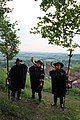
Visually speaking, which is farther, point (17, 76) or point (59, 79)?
point (17, 76)

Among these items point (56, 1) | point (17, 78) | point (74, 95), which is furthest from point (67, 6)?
Result: point (74, 95)

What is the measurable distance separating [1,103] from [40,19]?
406 cm

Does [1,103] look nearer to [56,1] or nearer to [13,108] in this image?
[13,108]

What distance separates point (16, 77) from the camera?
15523mm

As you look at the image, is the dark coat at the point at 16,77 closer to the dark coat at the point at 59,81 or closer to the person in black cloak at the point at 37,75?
the person in black cloak at the point at 37,75

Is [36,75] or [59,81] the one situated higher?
[36,75]

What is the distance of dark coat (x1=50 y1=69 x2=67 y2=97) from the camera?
1501cm

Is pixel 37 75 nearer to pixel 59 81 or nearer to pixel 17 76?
pixel 17 76

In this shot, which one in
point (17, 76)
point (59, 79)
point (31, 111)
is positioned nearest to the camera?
point (31, 111)

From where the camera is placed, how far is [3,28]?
19312 millimetres

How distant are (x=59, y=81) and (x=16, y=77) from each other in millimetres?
1863

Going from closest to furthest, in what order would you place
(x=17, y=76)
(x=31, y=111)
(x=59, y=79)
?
(x=31, y=111) → (x=59, y=79) → (x=17, y=76)

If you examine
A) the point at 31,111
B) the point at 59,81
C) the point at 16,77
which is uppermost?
the point at 16,77

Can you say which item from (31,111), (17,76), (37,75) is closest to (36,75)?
(37,75)
